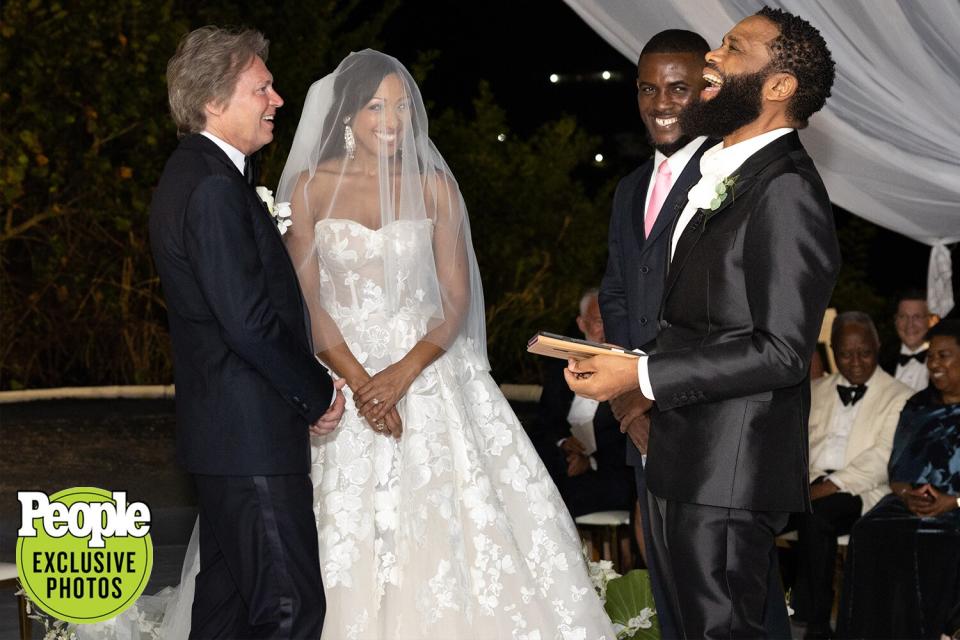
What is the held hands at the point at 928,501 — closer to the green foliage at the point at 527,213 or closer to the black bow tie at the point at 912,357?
the black bow tie at the point at 912,357

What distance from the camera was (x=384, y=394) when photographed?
3.58 meters

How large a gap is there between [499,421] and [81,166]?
595cm

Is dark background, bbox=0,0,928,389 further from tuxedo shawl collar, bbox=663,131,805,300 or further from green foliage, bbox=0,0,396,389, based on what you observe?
tuxedo shawl collar, bbox=663,131,805,300

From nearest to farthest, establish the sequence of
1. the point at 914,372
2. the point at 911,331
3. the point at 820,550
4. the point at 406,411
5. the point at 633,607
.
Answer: the point at 406,411 < the point at 633,607 < the point at 820,550 < the point at 914,372 < the point at 911,331

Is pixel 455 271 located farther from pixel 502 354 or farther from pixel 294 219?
pixel 502 354

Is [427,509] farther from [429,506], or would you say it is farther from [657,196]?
[657,196]

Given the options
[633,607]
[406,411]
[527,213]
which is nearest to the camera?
[406,411]

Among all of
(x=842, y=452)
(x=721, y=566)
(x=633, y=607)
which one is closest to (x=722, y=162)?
(x=721, y=566)

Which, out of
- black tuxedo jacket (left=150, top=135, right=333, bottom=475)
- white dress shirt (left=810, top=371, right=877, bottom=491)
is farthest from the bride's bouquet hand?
white dress shirt (left=810, top=371, right=877, bottom=491)

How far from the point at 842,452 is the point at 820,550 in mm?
535

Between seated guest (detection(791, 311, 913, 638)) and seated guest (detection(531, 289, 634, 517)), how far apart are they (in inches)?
27.5

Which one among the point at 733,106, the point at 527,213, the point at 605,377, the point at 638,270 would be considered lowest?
the point at 605,377

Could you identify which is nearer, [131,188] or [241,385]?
[241,385]

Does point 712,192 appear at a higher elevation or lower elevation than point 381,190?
lower
